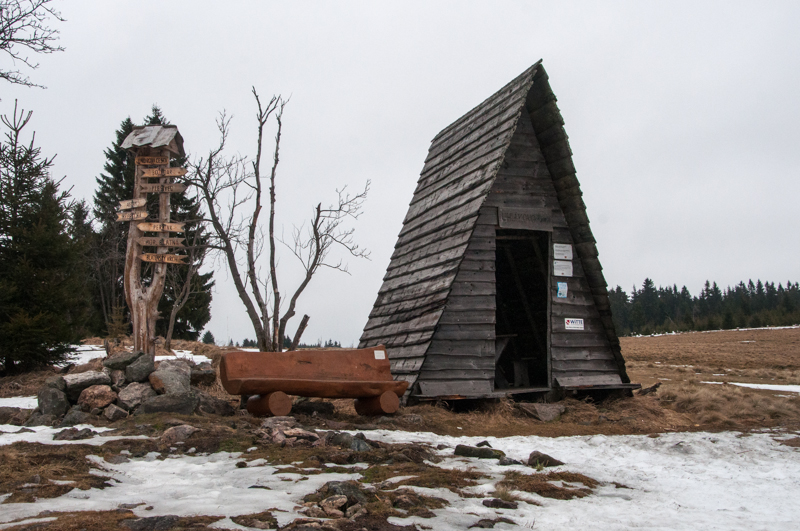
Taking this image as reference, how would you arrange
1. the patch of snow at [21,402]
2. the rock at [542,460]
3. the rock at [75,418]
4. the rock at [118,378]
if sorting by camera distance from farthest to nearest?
the patch of snow at [21,402] → the rock at [118,378] → the rock at [75,418] → the rock at [542,460]

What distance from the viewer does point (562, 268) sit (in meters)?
10.5

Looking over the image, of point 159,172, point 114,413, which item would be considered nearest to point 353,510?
point 114,413

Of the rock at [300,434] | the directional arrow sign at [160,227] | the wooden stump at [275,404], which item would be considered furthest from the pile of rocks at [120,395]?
the directional arrow sign at [160,227]

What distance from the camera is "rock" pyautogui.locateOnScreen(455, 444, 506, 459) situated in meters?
5.79

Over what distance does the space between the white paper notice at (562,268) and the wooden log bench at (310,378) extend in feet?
12.6

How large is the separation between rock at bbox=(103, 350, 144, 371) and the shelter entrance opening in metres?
6.82

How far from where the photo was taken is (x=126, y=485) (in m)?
4.50

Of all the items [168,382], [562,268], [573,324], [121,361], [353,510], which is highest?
[562,268]

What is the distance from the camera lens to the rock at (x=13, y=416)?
6.98m

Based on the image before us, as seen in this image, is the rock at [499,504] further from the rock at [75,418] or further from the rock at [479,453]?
the rock at [75,418]

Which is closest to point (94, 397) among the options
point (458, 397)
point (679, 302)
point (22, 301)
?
point (458, 397)

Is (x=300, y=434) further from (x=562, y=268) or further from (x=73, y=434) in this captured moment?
(x=562, y=268)

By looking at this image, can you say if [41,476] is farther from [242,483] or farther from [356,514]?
[356,514]

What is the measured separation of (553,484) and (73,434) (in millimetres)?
4819
